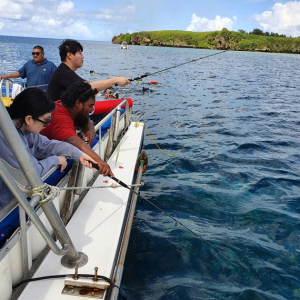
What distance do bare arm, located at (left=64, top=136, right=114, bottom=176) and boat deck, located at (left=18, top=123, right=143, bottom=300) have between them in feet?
1.77

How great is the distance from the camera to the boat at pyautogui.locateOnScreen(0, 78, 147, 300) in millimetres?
2039

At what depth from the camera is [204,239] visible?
4.49 m

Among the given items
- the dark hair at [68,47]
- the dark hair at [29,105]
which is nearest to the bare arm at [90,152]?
the dark hair at [29,105]

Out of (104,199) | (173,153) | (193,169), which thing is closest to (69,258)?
(104,199)

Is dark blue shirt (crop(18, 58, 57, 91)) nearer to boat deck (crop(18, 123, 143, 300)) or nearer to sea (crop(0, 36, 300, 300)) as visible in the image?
sea (crop(0, 36, 300, 300))

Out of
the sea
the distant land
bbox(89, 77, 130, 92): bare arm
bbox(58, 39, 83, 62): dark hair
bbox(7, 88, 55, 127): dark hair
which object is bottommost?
the sea

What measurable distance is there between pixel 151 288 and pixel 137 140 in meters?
3.39

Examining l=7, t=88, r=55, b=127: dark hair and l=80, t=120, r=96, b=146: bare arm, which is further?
l=80, t=120, r=96, b=146: bare arm

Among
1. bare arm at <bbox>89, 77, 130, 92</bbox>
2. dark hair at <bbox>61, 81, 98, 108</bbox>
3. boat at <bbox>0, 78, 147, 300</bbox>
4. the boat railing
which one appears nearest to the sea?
boat at <bbox>0, 78, 147, 300</bbox>

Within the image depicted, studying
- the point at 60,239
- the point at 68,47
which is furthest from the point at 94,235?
the point at 68,47

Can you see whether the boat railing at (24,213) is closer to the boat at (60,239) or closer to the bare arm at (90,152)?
the boat at (60,239)

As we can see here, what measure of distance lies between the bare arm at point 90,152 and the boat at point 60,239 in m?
0.25

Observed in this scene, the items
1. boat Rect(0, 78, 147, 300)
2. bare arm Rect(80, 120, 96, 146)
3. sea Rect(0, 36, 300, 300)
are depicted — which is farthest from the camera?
bare arm Rect(80, 120, 96, 146)

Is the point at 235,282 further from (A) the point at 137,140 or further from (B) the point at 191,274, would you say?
(A) the point at 137,140
